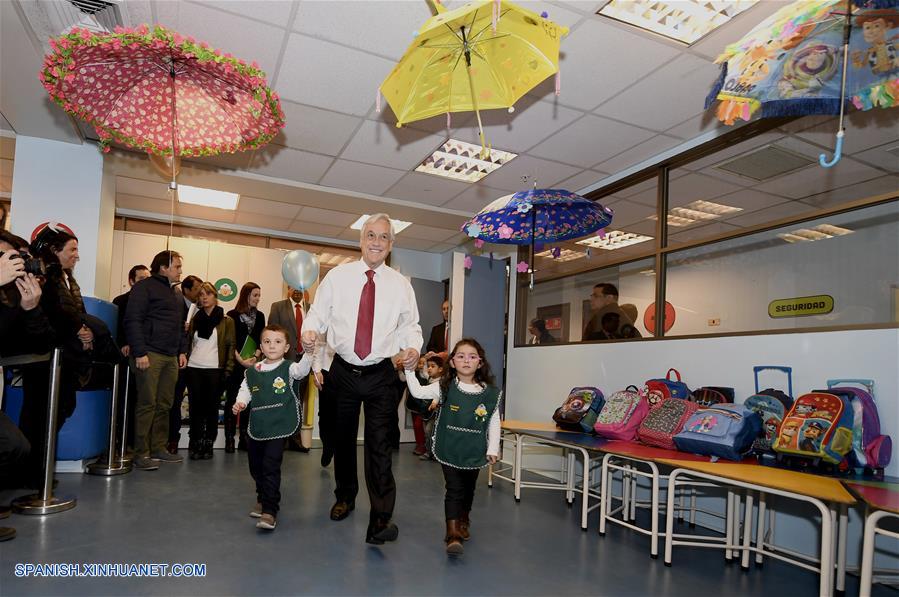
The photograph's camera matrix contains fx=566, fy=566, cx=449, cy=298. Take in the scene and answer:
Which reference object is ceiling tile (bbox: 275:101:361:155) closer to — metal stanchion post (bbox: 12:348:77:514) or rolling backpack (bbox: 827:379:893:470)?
metal stanchion post (bbox: 12:348:77:514)

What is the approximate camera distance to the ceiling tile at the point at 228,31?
3111 millimetres

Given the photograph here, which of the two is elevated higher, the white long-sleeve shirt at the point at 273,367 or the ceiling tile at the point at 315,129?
the ceiling tile at the point at 315,129

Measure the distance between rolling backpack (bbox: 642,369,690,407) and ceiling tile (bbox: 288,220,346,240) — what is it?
4818 mm

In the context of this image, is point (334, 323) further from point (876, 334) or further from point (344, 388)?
point (876, 334)

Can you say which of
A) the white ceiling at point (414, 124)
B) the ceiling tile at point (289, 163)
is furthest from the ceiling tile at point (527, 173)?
the ceiling tile at point (289, 163)

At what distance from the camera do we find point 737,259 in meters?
5.10

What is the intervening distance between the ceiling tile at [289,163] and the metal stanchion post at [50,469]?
8.24 ft

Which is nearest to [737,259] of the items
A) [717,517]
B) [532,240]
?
[532,240]

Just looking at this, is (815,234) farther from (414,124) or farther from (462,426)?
(462,426)

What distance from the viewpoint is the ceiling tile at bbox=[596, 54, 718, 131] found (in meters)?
3.45

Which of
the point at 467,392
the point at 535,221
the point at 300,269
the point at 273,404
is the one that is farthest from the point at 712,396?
the point at 300,269

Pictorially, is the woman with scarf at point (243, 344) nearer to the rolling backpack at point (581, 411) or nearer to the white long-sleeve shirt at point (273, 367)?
the white long-sleeve shirt at point (273, 367)

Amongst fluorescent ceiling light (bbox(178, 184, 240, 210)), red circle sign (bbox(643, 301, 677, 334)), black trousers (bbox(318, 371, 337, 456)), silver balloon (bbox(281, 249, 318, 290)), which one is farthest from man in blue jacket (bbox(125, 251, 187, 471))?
red circle sign (bbox(643, 301, 677, 334))

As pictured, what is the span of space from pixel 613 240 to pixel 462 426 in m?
4.22
